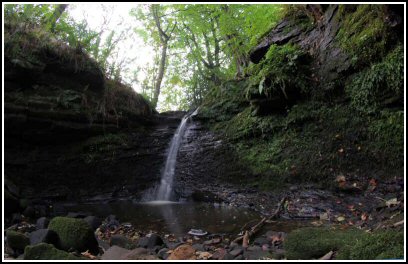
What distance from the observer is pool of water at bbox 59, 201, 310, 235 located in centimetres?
498

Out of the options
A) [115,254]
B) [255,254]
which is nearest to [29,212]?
[115,254]

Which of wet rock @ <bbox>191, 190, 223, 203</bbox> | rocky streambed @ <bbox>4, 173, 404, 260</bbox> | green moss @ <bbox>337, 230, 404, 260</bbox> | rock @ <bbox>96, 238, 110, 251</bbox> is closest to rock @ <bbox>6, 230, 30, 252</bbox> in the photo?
rocky streambed @ <bbox>4, 173, 404, 260</bbox>

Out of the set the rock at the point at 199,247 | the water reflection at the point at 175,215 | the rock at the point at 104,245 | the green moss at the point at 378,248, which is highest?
the green moss at the point at 378,248

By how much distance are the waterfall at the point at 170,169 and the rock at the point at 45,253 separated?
5.23 meters

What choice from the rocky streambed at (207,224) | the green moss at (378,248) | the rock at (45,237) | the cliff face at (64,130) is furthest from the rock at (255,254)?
the cliff face at (64,130)

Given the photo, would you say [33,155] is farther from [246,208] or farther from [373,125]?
[373,125]

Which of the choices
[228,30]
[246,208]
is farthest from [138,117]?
[246,208]

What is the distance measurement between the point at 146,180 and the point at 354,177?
571cm

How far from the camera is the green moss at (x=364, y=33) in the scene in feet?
18.0

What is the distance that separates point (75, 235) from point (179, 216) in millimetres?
2596

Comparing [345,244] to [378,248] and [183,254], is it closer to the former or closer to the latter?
[378,248]

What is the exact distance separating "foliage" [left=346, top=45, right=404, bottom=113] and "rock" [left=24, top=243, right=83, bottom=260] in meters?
5.66

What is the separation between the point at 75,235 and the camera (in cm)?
370

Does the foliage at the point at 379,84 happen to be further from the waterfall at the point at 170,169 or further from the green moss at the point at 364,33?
the waterfall at the point at 170,169
